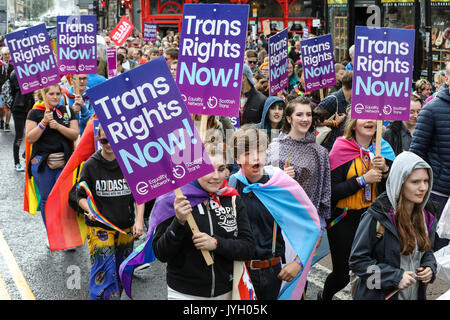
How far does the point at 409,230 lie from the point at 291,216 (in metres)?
0.94

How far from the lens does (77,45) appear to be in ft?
30.6

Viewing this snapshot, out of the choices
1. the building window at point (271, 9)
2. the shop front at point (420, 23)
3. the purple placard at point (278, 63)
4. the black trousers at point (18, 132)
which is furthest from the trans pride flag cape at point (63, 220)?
the building window at point (271, 9)

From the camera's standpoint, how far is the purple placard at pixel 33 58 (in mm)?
7914

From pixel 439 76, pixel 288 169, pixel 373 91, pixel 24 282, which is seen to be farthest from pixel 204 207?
pixel 439 76

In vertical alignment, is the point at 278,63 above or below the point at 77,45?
below

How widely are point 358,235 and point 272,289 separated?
78 cm

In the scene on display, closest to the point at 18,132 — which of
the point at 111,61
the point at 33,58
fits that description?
the point at 111,61

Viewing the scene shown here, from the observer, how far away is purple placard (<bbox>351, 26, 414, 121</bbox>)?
5711 mm

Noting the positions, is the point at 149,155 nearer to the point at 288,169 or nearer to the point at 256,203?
the point at 256,203

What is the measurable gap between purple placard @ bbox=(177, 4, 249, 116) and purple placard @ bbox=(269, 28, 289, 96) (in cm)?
261

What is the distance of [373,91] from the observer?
18.8 feet

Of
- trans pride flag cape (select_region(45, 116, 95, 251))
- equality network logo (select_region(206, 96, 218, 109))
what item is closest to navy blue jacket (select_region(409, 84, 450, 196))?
equality network logo (select_region(206, 96, 218, 109))

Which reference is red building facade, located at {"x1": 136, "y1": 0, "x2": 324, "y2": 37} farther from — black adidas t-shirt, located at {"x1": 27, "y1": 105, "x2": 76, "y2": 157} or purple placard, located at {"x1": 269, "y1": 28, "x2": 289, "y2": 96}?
black adidas t-shirt, located at {"x1": 27, "y1": 105, "x2": 76, "y2": 157}

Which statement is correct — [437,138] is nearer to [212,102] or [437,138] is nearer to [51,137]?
[212,102]
